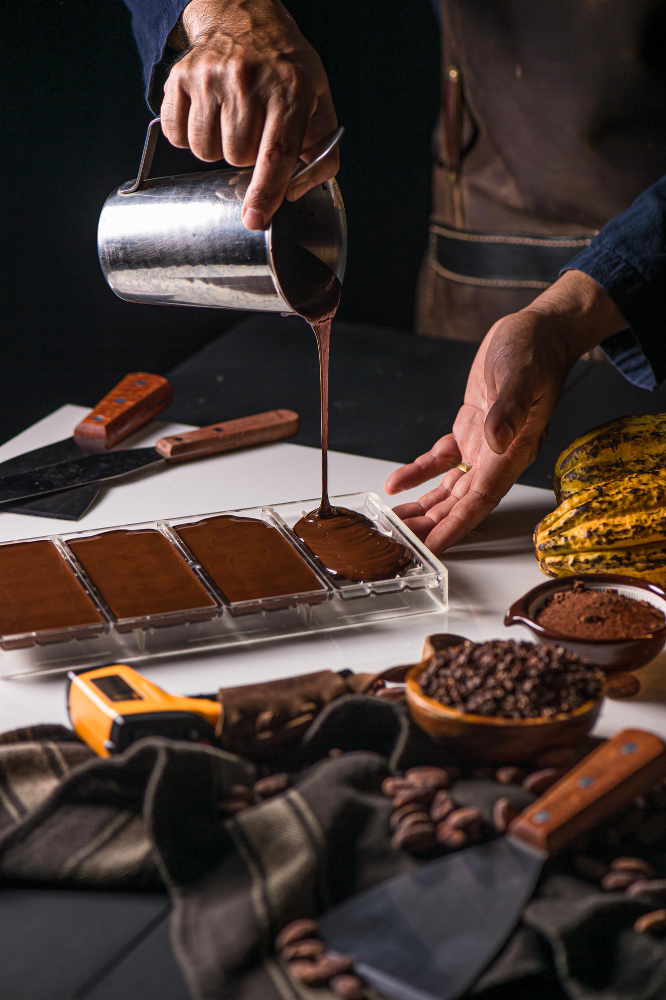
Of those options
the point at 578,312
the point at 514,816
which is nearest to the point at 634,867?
the point at 514,816

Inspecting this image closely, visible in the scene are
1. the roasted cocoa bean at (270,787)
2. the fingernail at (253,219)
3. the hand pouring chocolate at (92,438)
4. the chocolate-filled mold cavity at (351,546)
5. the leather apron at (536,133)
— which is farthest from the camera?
the leather apron at (536,133)

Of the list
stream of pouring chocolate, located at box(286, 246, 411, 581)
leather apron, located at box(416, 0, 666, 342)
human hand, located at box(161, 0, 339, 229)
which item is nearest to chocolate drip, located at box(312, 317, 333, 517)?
stream of pouring chocolate, located at box(286, 246, 411, 581)

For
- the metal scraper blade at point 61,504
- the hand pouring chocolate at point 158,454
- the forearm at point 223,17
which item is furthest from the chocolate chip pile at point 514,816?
the forearm at point 223,17

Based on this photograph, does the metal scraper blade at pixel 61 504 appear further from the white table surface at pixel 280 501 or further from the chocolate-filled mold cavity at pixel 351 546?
the chocolate-filled mold cavity at pixel 351 546

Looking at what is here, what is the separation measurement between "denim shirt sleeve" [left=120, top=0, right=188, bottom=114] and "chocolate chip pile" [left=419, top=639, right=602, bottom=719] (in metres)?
1.19

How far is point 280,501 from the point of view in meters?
2.00

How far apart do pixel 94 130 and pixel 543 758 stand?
97.3 inches

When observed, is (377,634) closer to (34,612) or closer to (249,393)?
(34,612)

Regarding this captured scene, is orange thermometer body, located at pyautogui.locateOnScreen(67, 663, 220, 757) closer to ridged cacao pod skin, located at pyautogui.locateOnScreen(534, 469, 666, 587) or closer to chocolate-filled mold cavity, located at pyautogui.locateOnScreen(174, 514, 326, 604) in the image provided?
chocolate-filled mold cavity, located at pyautogui.locateOnScreen(174, 514, 326, 604)

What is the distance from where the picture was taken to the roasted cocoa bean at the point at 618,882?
3.33ft

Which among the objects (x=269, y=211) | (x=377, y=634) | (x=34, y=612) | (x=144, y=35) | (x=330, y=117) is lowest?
(x=377, y=634)

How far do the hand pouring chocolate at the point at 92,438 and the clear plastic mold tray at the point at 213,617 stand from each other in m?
0.24

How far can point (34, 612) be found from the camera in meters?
1.47

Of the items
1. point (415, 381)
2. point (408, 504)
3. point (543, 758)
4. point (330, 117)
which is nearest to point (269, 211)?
point (330, 117)
